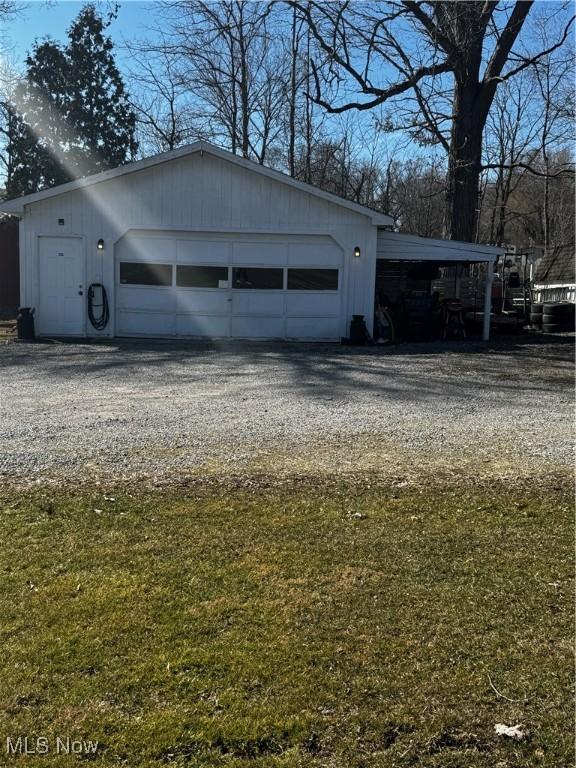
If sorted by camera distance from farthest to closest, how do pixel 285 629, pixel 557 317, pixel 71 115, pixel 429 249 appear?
pixel 71 115
pixel 557 317
pixel 429 249
pixel 285 629

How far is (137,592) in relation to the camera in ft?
9.80

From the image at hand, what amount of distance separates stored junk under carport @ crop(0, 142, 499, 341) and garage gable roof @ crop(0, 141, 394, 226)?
0.09 ft

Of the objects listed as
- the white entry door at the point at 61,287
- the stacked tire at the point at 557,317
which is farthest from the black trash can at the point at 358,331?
the stacked tire at the point at 557,317

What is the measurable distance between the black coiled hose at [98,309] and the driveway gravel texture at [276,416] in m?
2.91

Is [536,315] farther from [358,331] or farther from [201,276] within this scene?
[201,276]

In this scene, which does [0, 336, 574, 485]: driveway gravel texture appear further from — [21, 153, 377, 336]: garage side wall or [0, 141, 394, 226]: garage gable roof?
[0, 141, 394, 226]: garage gable roof

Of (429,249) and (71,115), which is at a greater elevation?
(71,115)

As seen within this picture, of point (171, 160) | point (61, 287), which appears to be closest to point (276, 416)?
point (171, 160)

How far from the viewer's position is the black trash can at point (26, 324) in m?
14.0

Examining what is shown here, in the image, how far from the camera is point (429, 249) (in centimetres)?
1527

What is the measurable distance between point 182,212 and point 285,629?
1288 cm

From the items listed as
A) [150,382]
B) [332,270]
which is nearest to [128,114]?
[332,270]

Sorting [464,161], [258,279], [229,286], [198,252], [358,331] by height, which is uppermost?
[464,161]

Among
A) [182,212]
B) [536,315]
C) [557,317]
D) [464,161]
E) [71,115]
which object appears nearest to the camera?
[182,212]
